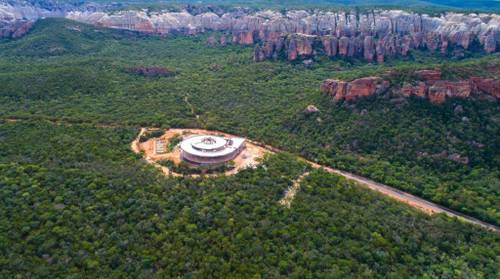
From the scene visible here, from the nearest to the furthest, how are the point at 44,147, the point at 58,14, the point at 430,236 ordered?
the point at 430,236 < the point at 44,147 < the point at 58,14

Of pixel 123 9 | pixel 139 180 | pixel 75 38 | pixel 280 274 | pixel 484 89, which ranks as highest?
pixel 123 9

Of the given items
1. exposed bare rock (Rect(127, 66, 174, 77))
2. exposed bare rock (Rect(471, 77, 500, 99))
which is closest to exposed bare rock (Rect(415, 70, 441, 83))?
exposed bare rock (Rect(471, 77, 500, 99))

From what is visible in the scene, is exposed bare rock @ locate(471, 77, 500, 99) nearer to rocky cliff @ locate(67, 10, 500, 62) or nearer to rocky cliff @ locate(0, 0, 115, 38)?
rocky cliff @ locate(67, 10, 500, 62)

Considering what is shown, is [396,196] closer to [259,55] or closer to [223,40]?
[259,55]

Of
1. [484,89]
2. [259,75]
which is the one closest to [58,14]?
[259,75]

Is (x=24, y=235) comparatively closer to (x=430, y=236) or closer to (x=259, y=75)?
(x=430, y=236)

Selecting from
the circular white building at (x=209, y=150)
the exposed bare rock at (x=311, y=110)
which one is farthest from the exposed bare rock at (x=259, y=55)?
the circular white building at (x=209, y=150)
